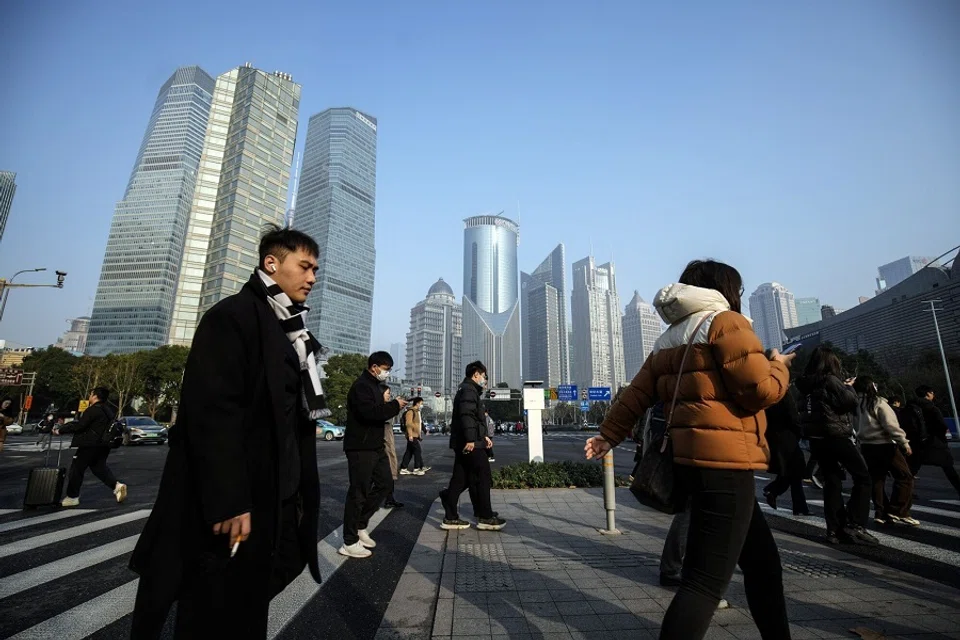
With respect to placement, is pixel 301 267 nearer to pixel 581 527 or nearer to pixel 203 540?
pixel 203 540

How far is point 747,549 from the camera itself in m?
2.14

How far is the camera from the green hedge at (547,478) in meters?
8.48

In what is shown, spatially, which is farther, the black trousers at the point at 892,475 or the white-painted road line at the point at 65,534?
the black trousers at the point at 892,475

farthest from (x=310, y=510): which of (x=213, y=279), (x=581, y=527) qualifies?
(x=213, y=279)

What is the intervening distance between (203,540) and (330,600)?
7.09ft

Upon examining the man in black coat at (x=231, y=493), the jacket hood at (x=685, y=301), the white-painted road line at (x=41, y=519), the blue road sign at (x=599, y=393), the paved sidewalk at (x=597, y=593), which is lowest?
the white-painted road line at (x=41, y=519)

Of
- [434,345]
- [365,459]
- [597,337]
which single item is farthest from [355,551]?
[434,345]

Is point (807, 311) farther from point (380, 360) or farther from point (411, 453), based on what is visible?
point (380, 360)

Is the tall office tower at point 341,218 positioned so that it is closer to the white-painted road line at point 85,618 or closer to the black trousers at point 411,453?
the black trousers at point 411,453

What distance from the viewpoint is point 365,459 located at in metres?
4.78

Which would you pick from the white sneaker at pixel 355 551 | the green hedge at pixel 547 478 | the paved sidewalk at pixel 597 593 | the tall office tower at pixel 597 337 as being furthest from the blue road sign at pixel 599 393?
the tall office tower at pixel 597 337

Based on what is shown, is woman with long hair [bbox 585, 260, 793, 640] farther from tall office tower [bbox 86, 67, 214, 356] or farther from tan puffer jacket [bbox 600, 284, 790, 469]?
tall office tower [bbox 86, 67, 214, 356]

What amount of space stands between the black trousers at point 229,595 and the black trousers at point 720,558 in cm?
155

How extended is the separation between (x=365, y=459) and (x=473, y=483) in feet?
4.51
